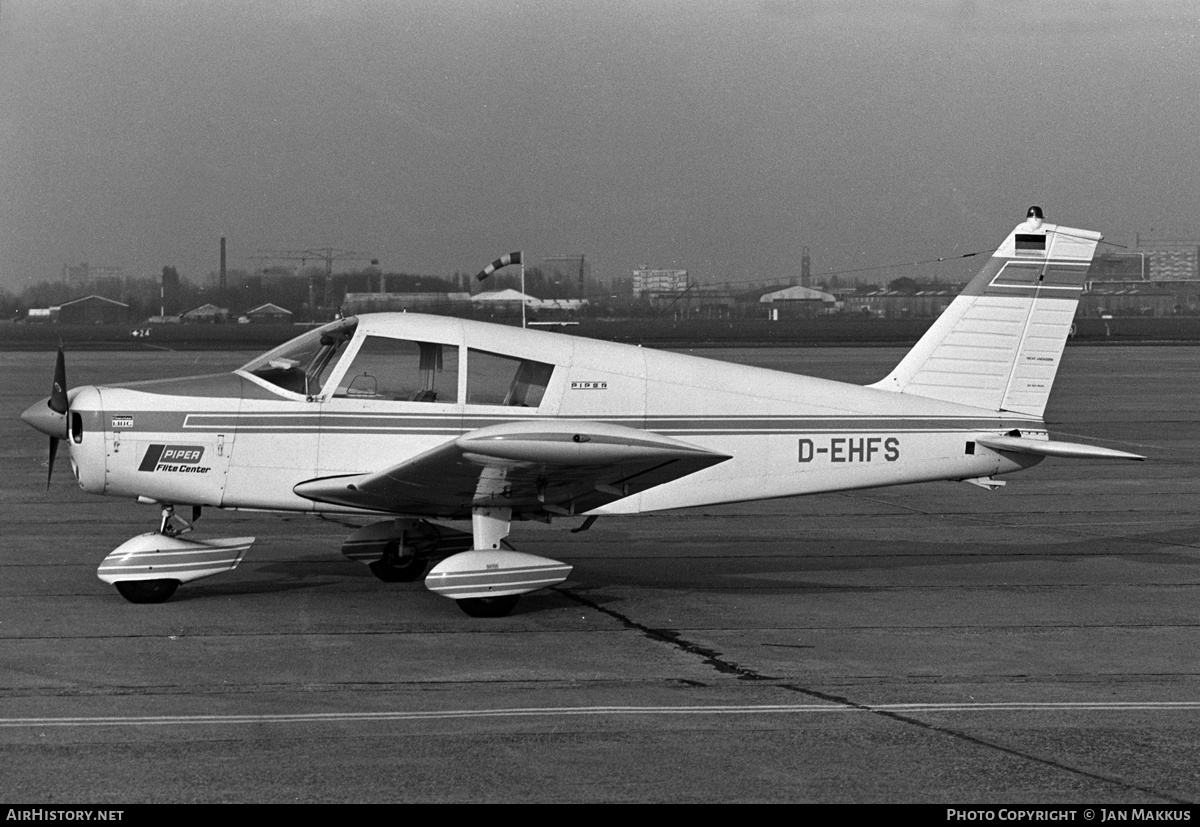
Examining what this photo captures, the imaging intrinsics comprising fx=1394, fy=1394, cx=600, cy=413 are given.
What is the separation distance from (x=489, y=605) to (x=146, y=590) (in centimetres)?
239

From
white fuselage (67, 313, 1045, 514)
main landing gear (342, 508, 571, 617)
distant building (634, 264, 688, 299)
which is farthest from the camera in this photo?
distant building (634, 264, 688, 299)

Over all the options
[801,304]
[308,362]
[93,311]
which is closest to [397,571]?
[308,362]

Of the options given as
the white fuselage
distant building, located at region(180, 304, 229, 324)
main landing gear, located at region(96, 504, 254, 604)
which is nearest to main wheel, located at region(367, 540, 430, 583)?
the white fuselage

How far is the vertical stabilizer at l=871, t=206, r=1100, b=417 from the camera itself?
10.8m

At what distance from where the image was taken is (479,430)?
351 inches

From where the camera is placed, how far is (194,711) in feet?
22.4

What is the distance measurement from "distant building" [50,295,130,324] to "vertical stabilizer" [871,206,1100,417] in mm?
52830

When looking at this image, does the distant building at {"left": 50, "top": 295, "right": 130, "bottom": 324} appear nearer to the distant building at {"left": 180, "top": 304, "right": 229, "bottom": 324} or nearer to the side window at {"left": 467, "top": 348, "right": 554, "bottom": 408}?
the distant building at {"left": 180, "top": 304, "right": 229, "bottom": 324}

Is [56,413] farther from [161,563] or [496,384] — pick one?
[496,384]

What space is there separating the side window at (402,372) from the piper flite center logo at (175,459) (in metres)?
1.04

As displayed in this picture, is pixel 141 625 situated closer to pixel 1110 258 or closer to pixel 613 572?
pixel 613 572

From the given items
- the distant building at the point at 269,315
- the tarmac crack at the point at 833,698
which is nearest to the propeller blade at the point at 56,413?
the tarmac crack at the point at 833,698

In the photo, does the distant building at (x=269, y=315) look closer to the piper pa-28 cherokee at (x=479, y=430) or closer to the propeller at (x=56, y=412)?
the propeller at (x=56, y=412)
